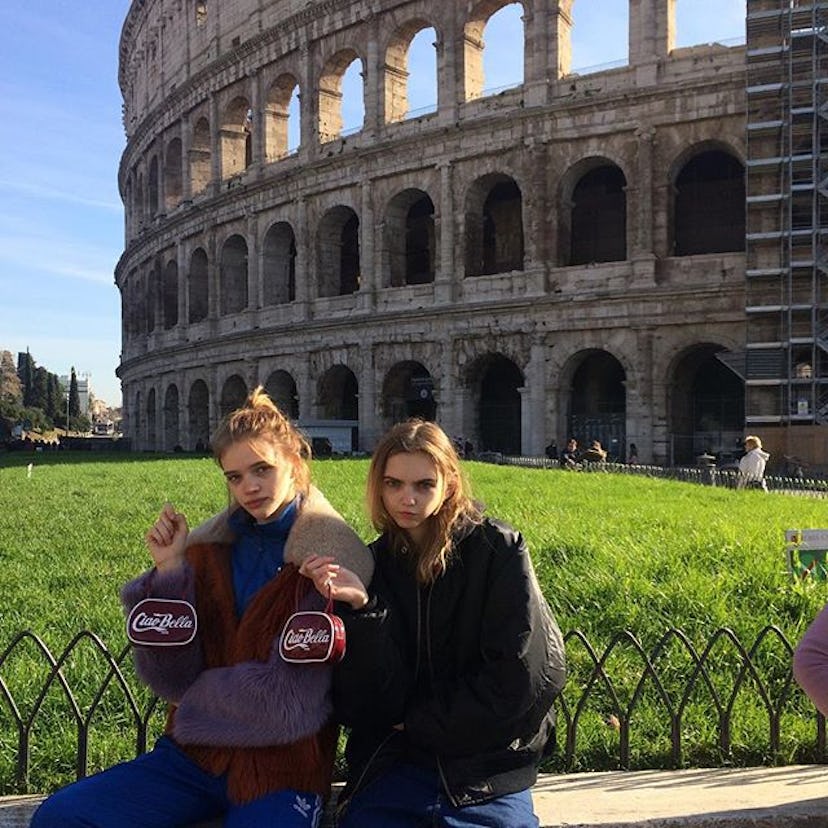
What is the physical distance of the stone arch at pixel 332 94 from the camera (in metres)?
28.7

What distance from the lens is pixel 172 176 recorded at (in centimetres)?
3716

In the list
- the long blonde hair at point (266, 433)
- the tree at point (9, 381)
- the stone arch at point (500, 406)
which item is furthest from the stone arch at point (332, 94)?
the tree at point (9, 381)

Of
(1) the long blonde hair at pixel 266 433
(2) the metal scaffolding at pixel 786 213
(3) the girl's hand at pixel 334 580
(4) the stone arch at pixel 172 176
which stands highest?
(4) the stone arch at pixel 172 176

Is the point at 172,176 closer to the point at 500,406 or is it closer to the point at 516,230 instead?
the point at 516,230

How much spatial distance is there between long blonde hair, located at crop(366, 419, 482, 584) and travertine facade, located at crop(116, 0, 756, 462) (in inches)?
815

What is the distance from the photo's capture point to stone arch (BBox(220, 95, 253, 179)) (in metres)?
32.8

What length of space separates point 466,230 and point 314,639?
23.8 metres

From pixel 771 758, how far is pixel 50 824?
9.98ft

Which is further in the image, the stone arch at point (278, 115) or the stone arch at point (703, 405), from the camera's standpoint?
the stone arch at point (278, 115)

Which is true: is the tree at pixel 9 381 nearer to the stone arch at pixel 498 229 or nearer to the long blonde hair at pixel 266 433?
the stone arch at pixel 498 229

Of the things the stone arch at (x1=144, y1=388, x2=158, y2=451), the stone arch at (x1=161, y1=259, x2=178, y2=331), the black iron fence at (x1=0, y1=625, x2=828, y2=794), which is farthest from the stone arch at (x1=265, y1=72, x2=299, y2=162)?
the black iron fence at (x1=0, y1=625, x2=828, y2=794)

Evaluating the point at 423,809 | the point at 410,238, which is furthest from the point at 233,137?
the point at 423,809

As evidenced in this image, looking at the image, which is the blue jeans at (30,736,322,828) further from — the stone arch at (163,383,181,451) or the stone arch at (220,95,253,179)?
the stone arch at (163,383,181,451)

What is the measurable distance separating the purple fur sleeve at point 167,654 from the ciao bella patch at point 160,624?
49mm
